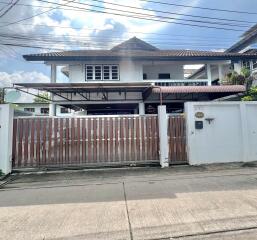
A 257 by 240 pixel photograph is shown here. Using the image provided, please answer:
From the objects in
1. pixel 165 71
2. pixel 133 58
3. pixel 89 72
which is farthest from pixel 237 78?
pixel 89 72

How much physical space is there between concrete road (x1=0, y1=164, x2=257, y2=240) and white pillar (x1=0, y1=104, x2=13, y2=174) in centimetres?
66

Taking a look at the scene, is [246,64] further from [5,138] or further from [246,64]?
[5,138]

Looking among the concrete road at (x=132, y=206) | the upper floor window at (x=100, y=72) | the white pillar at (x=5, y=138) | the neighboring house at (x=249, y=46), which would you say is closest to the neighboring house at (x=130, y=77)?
the upper floor window at (x=100, y=72)

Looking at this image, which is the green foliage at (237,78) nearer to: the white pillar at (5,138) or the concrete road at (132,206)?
the concrete road at (132,206)

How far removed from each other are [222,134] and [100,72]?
9.43m

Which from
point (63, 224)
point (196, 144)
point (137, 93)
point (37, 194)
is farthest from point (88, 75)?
point (63, 224)

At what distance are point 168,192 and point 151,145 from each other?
3113mm

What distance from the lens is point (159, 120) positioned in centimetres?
869

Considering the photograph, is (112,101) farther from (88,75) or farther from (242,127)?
(242,127)

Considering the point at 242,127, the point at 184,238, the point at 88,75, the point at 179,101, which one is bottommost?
the point at 184,238

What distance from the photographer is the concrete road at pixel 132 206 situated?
12.5 feet

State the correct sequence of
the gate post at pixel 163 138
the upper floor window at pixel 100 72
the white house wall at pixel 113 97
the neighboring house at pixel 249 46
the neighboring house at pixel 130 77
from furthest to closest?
the neighboring house at pixel 249 46, the upper floor window at pixel 100 72, the white house wall at pixel 113 97, the neighboring house at pixel 130 77, the gate post at pixel 163 138

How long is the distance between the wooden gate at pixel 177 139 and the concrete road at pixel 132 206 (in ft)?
3.42

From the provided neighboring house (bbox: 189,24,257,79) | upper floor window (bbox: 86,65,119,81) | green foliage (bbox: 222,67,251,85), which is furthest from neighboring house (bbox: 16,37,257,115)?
neighboring house (bbox: 189,24,257,79)
